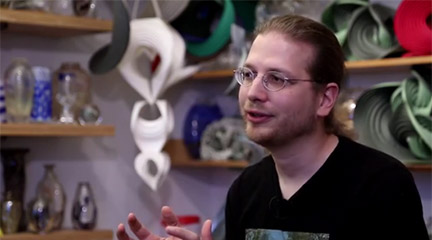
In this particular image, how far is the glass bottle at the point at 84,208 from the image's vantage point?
10.4ft

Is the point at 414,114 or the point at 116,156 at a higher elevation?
the point at 414,114

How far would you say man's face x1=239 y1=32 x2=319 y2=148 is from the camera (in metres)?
1.55

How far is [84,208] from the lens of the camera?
3.17m

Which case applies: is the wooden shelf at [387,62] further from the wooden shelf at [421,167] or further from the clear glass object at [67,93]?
the clear glass object at [67,93]

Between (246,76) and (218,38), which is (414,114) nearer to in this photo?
(218,38)

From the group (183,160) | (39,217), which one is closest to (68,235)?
(39,217)

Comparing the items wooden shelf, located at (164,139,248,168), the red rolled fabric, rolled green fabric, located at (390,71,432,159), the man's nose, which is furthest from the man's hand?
wooden shelf, located at (164,139,248,168)

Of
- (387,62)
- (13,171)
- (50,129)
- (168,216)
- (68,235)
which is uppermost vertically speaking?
(387,62)

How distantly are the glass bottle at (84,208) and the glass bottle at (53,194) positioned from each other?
0.19ft

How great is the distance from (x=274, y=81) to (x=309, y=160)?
0.18m

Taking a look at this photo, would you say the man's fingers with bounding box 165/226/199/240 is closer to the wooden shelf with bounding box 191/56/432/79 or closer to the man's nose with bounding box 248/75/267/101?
the man's nose with bounding box 248/75/267/101

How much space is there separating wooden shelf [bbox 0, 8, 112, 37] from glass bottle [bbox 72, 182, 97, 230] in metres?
0.61

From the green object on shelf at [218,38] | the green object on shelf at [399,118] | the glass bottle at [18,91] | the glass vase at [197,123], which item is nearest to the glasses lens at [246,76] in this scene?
the green object on shelf at [399,118]

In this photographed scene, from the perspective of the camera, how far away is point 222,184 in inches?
148
